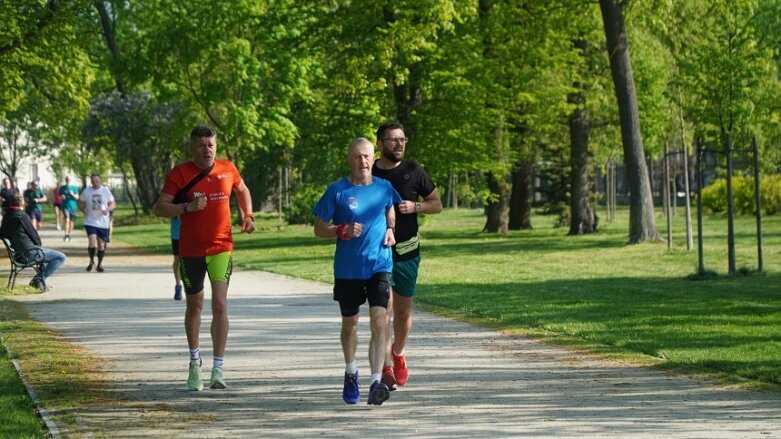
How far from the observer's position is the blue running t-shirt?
10234mm

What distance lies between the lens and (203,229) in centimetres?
1116

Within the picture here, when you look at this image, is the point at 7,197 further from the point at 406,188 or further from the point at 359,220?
the point at 359,220

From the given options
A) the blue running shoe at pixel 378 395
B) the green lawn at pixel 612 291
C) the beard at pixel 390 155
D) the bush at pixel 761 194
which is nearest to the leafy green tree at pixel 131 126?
the green lawn at pixel 612 291

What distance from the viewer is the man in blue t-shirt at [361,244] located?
33.4ft

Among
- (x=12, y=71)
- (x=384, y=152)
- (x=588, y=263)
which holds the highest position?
(x=12, y=71)

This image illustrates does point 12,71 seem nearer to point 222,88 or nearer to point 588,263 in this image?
point 588,263

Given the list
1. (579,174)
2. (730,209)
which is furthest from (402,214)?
(579,174)

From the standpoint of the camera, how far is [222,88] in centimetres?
4697

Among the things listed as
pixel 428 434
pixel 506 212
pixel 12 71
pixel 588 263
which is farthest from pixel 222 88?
pixel 428 434

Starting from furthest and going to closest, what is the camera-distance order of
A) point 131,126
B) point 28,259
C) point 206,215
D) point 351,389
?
point 131,126 < point 28,259 < point 206,215 < point 351,389

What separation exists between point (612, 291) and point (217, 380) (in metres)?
10.9

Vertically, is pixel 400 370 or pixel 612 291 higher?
pixel 400 370

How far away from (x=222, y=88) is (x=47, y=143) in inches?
1505

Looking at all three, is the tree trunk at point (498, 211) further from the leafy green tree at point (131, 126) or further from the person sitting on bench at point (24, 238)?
the person sitting on bench at point (24, 238)
